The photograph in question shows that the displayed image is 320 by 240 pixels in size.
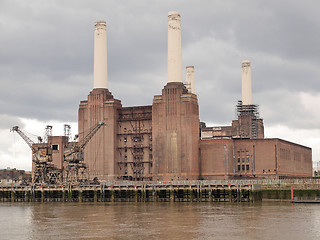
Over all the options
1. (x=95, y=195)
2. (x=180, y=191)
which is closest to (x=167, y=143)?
(x=180, y=191)

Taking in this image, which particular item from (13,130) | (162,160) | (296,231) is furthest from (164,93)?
(296,231)

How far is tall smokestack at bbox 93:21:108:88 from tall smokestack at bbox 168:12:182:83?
19190mm

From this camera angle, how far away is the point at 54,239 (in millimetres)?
50188

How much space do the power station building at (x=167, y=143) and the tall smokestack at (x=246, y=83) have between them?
2721cm

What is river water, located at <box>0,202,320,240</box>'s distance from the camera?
52156 millimetres

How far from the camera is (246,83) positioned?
174 meters

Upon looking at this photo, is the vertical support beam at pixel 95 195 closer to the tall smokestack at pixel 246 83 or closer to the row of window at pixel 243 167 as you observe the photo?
the row of window at pixel 243 167

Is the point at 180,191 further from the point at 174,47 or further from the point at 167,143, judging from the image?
the point at 174,47

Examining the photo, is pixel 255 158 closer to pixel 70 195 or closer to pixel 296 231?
pixel 70 195

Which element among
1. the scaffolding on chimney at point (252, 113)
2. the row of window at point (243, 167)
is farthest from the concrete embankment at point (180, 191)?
the scaffolding on chimney at point (252, 113)

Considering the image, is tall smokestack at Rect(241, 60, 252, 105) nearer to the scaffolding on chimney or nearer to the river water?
the scaffolding on chimney

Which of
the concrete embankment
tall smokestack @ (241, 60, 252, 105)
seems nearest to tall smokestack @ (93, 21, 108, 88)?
the concrete embankment

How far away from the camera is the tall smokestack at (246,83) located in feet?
568

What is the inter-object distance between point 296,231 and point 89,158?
312 feet
